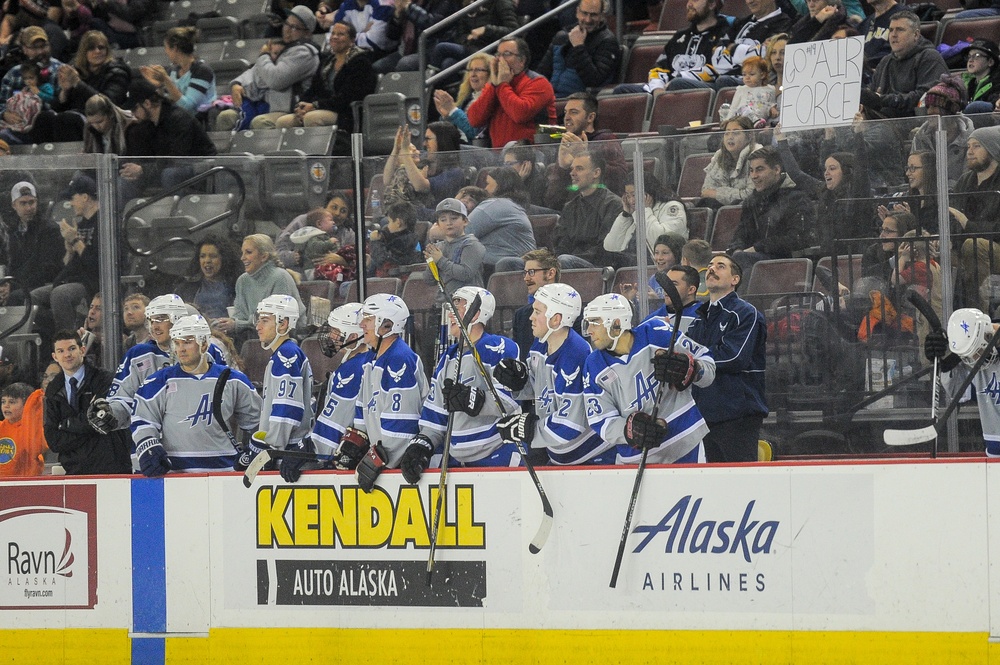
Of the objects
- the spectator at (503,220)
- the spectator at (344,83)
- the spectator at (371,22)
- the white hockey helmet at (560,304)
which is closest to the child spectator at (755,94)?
the spectator at (503,220)

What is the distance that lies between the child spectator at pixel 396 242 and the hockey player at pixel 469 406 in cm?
71

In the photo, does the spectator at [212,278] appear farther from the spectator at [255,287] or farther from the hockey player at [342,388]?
the hockey player at [342,388]

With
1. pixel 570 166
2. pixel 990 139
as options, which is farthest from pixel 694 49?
pixel 990 139

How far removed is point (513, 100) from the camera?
882cm

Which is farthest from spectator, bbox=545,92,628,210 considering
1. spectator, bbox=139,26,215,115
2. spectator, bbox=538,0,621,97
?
spectator, bbox=139,26,215,115

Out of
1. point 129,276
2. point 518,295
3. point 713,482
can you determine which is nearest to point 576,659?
point 713,482

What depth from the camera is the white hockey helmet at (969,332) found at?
5.72m

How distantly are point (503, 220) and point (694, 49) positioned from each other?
311 cm

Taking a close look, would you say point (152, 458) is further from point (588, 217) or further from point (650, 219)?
point (650, 219)

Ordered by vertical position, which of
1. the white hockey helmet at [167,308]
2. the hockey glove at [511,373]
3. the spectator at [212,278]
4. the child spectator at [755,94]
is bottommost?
the hockey glove at [511,373]

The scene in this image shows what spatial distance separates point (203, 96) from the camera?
11.3 metres

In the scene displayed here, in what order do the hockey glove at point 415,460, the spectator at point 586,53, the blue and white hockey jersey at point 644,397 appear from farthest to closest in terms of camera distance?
the spectator at point 586,53, the blue and white hockey jersey at point 644,397, the hockey glove at point 415,460

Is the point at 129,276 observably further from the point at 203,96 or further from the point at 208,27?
the point at 208,27

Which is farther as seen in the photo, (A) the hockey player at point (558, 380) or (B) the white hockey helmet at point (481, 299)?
(B) the white hockey helmet at point (481, 299)
